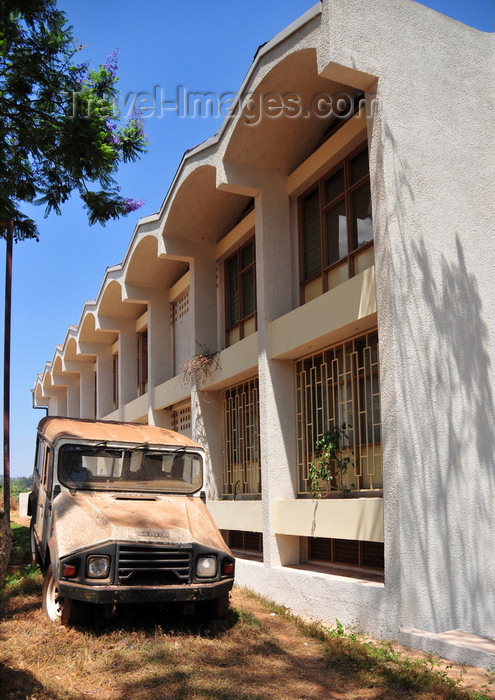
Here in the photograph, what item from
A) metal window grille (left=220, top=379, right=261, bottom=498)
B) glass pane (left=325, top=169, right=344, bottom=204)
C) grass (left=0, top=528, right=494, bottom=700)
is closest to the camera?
grass (left=0, top=528, right=494, bottom=700)

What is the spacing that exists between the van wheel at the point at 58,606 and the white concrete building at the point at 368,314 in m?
3.40

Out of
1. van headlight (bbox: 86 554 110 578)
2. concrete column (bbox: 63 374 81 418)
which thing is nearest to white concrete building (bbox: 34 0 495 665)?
van headlight (bbox: 86 554 110 578)

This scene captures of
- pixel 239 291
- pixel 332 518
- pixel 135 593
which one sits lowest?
pixel 135 593

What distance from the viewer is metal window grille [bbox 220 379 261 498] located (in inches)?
535

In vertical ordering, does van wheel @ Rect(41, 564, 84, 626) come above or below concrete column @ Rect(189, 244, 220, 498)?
below

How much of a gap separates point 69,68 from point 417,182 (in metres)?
4.53

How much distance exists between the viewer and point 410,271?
8789 millimetres

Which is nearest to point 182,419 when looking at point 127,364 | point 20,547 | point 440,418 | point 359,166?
point 20,547

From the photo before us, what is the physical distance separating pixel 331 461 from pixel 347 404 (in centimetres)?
86

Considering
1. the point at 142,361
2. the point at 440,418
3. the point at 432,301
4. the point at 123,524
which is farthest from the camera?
the point at 142,361

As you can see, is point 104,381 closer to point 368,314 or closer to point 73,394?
point 73,394

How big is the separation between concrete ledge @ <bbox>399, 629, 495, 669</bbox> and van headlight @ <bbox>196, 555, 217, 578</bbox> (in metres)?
2.17

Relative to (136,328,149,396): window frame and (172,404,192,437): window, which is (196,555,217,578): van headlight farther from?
(136,328,149,396): window frame

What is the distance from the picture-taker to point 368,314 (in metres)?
9.40
